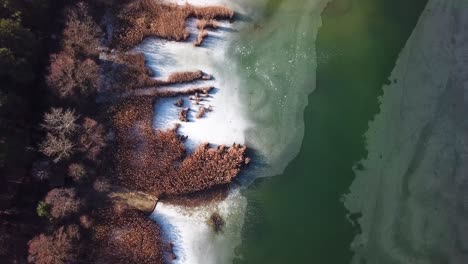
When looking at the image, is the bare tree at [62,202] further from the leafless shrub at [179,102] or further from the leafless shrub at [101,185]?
the leafless shrub at [179,102]

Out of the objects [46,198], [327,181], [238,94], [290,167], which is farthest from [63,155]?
[327,181]

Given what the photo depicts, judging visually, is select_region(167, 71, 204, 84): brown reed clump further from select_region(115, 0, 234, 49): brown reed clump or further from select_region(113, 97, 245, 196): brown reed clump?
select_region(113, 97, 245, 196): brown reed clump

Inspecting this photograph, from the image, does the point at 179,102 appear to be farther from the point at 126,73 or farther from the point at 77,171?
the point at 77,171

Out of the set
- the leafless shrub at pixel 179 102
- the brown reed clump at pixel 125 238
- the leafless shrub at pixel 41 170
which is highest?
the leafless shrub at pixel 179 102

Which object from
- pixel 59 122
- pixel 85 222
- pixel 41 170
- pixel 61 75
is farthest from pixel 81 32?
pixel 85 222

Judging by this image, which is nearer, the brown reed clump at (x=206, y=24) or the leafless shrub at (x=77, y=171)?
the leafless shrub at (x=77, y=171)

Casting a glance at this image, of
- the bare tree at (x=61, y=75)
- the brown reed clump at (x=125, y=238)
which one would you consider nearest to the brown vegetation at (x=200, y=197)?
the brown reed clump at (x=125, y=238)
